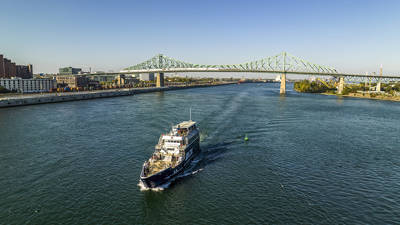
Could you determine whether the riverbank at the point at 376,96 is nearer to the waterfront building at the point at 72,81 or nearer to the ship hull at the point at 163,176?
the ship hull at the point at 163,176

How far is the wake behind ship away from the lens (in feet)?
85.5

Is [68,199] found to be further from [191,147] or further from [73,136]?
[73,136]

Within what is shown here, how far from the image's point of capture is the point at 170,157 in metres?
29.8

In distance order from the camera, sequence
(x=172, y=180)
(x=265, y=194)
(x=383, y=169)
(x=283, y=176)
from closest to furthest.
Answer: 1. (x=265, y=194)
2. (x=172, y=180)
3. (x=283, y=176)
4. (x=383, y=169)

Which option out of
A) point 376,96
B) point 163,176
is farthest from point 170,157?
point 376,96

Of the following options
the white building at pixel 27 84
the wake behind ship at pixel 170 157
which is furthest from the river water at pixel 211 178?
the white building at pixel 27 84

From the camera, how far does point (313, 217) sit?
21.7m

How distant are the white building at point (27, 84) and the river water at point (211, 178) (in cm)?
10345

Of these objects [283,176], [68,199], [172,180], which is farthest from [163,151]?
[283,176]

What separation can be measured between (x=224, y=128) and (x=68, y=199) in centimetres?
3547

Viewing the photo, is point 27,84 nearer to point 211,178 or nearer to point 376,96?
point 211,178

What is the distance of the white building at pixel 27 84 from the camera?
134m

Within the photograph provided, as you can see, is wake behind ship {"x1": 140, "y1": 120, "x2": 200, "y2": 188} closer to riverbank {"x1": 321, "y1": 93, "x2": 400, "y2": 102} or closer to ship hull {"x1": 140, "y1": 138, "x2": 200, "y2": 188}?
ship hull {"x1": 140, "y1": 138, "x2": 200, "y2": 188}

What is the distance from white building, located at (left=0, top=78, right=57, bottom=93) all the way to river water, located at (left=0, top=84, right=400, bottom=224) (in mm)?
103455
